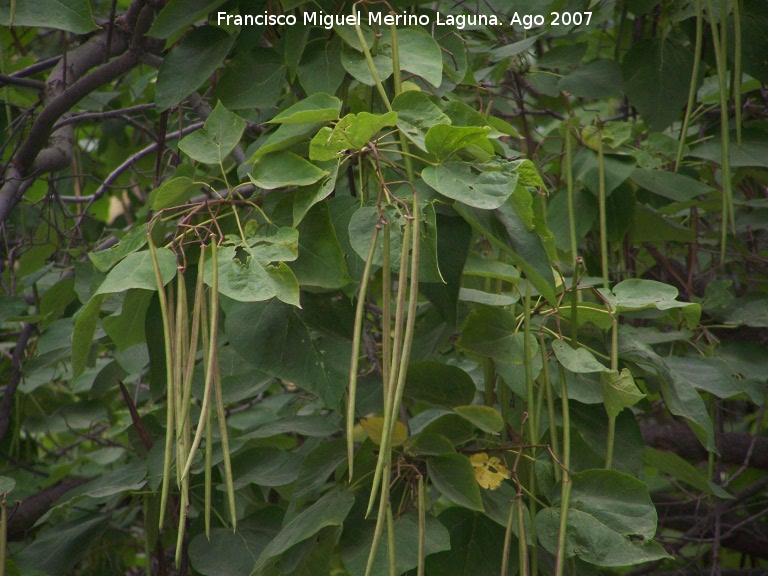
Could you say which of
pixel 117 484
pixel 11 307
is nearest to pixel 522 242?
pixel 117 484

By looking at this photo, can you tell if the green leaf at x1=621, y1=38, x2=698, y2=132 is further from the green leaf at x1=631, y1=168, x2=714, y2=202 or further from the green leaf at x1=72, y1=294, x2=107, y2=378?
the green leaf at x1=72, y1=294, x2=107, y2=378

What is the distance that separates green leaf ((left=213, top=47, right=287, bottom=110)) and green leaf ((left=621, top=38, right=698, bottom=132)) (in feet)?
1.78

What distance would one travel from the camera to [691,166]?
123 cm

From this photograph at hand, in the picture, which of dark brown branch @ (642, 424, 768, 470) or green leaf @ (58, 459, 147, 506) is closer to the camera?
green leaf @ (58, 459, 147, 506)

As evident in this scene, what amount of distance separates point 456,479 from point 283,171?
0.35 meters

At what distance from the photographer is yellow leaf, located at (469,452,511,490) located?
0.78 m

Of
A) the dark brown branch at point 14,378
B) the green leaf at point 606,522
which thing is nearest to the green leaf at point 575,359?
the green leaf at point 606,522

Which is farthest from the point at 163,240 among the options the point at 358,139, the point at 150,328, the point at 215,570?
the point at 215,570

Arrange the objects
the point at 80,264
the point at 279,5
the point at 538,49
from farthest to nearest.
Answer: the point at 538,49 < the point at 80,264 < the point at 279,5

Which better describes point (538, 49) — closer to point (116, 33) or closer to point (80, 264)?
point (116, 33)

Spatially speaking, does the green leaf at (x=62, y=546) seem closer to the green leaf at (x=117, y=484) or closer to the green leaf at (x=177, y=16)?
the green leaf at (x=117, y=484)

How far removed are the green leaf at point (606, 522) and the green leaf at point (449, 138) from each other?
1.11ft

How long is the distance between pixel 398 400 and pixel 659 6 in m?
0.92

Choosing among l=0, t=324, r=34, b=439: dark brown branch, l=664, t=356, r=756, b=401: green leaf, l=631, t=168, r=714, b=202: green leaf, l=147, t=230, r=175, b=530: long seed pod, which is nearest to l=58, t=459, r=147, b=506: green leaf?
l=0, t=324, r=34, b=439: dark brown branch
